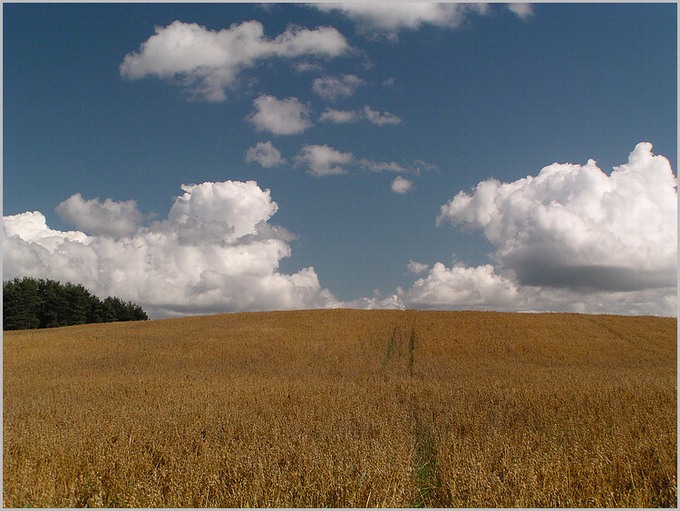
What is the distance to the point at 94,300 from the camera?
3711 inches

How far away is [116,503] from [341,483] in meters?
2.81

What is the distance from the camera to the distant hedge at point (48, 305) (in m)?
76.9

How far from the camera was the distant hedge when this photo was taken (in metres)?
76.9

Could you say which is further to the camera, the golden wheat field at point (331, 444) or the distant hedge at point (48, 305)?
the distant hedge at point (48, 305)

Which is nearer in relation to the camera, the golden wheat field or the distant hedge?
the golden wheat field

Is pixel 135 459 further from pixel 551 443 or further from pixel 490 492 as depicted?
pixel 551 443

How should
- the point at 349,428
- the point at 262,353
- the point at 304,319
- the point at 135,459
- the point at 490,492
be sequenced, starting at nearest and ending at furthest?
1. the point at 490,492
2. the point at 135,459
3. the point at 349,428
4. the point at 262,353
5. the point at 304,319

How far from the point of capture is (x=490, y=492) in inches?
227

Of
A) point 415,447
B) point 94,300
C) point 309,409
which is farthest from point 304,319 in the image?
point 94,300

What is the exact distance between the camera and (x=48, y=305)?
279ft

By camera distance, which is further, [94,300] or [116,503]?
[94,300]

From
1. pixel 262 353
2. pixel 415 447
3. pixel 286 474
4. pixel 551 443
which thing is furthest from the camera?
pixel 262 353

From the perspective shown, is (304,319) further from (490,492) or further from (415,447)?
(490,492)

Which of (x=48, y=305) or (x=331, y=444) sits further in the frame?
(x=48, y=305)
